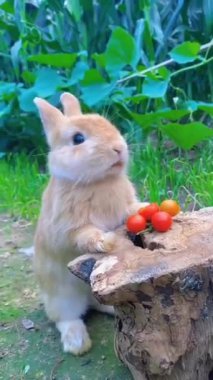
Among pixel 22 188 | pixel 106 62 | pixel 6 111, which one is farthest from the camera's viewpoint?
pixel 6 111

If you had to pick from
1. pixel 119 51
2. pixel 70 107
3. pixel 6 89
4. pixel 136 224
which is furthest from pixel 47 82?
pixel 136 224

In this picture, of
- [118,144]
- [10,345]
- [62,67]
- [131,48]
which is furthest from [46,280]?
[62,67]

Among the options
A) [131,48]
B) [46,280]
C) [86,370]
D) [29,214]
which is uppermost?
[131,48]

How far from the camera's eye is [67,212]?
2.51 meters

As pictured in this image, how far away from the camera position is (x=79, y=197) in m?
2.50

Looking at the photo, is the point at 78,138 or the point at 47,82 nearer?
the point at 78,138

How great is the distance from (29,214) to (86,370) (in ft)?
5.22

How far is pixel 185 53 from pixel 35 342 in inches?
76.3

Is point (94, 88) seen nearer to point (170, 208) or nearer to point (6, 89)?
point (6, 89)

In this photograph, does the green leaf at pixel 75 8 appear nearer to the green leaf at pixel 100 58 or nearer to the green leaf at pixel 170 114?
the green leaf at pixel 100 58

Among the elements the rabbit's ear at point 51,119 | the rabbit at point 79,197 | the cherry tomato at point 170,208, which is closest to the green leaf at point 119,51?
the rabbit at point 79,197

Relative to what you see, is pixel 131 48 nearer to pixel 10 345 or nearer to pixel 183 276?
pixel 10 345

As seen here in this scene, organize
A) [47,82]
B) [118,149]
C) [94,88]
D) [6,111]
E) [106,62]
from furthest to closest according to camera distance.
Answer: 1. [6,111]
2. [47,82]
3. [94,88]
4. [106,62]
5. [118,149]

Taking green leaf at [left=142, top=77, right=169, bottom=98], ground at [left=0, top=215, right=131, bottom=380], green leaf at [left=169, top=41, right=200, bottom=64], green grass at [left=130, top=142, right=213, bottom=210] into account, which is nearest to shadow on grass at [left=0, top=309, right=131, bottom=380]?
ground at [left=0, top=215, right=131, bottom=380]
